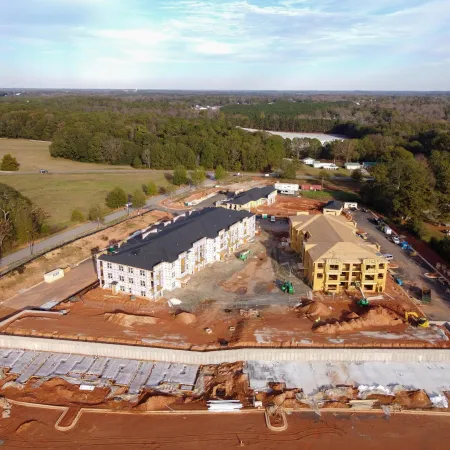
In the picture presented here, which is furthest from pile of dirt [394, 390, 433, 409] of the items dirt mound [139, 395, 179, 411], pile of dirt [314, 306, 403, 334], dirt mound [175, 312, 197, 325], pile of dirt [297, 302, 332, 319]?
dirt mound [175, 312, 197, 325]

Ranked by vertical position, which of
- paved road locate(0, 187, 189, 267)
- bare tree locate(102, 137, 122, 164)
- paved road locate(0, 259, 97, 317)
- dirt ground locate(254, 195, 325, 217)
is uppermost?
bare tree locate(102, 137, 122, 164)

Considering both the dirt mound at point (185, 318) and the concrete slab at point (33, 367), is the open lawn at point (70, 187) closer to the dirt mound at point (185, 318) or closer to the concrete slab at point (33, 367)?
the concrete slab at point (33, 367)

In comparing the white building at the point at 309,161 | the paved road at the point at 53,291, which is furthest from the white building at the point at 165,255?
the white building at the point at 309,161

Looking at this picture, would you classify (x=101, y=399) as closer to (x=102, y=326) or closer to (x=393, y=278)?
(x=102, y=326)

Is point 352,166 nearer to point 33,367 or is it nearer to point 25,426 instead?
point 33,367

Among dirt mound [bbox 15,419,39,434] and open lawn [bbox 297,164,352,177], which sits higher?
open lawn [bbox 297,164,352,177]

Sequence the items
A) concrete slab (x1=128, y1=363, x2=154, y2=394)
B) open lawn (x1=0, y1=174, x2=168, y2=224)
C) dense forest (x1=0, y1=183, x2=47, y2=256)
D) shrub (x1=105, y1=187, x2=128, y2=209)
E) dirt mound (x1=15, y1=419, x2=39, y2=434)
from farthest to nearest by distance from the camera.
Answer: open lawn (x1=0, y1=174, x2=168, y2=224)
shrub (x1=105, y1=187, x2=128, y2=209)
dense forest (x1=0, y1=183, x2=47, y2=256)
concrete slab (x1=128, y1=363, x2=154, y2=394)
dirt mound (x1=15, y1=419, x2=39, y2=434)

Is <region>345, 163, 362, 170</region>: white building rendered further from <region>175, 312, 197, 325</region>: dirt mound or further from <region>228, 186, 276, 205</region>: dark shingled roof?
<region>175, 312, 197, 325</region>: dirt mound

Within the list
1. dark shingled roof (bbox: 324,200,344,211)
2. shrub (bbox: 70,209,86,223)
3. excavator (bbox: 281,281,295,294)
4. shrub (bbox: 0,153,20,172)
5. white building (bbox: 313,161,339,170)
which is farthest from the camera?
white building (bbox: 313,161,339,170)
